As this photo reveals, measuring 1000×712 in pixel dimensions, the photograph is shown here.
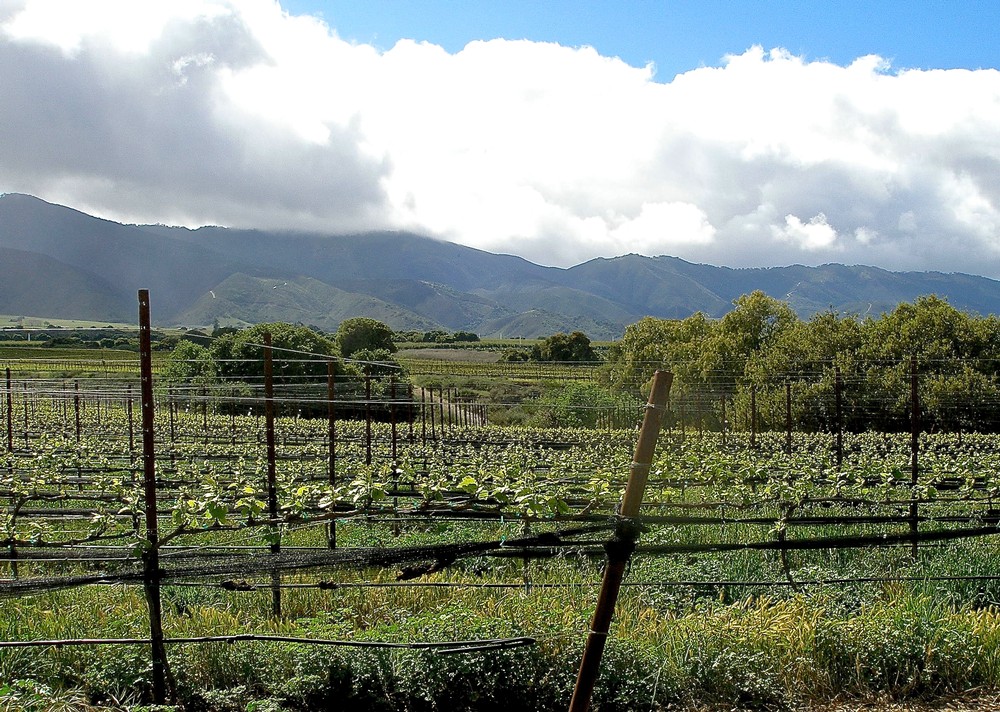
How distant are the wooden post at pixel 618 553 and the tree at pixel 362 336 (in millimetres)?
53164

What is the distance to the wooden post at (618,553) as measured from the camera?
2891 millimetres

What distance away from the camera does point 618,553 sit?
2.95m

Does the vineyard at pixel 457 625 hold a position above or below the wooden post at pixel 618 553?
below

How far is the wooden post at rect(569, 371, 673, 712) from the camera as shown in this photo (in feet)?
9.48

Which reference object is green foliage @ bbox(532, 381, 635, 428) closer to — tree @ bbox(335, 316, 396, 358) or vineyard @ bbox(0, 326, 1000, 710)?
vineyard @ bbox(0, 326, 1000, 710)

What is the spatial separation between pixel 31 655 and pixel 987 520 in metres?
6.97

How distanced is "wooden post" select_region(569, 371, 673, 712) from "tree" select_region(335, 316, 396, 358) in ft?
174

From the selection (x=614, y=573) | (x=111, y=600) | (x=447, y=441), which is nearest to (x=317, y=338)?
(x=447, y=441)

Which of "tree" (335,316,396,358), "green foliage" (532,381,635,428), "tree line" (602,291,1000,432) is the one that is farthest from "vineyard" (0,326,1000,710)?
"tree" (335,316,396,358)

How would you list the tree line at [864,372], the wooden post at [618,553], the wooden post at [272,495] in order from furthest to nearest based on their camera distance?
the tree line at [864,372], the wooden post at [272,495], the wooden post at [618,553]

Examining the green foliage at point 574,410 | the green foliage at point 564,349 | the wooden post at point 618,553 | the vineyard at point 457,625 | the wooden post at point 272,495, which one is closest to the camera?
the wooden post at point 618,553

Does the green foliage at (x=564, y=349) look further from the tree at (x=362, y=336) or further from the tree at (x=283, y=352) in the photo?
the tree at (x=283, y=352)

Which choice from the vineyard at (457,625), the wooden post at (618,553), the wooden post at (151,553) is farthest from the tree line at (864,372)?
the wooden post at (618,553)

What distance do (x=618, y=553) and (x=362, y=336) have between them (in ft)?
185
